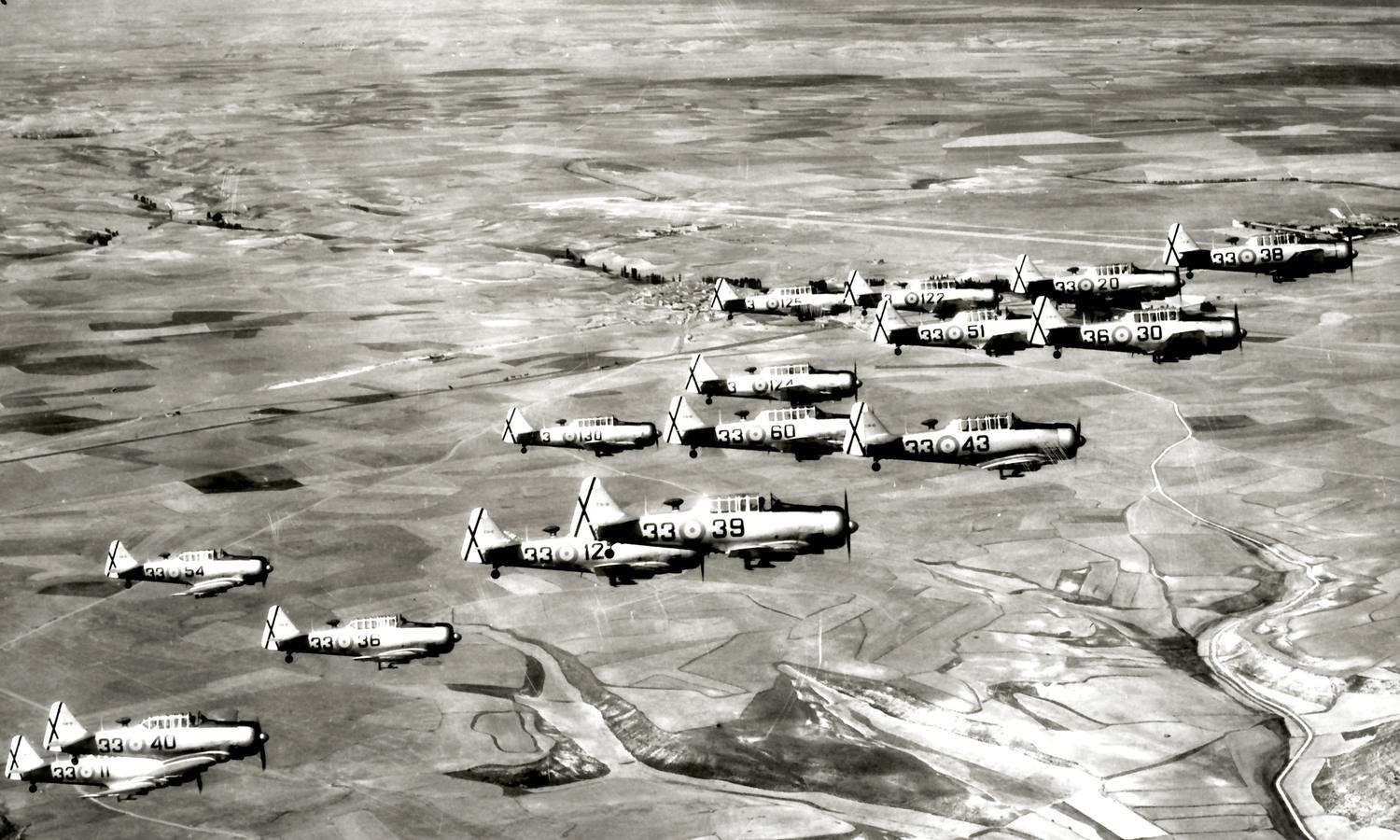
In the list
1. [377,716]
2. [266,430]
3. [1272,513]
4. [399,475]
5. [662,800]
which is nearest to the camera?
[662,800]

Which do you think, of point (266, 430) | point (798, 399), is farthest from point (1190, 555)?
point (266, 430)

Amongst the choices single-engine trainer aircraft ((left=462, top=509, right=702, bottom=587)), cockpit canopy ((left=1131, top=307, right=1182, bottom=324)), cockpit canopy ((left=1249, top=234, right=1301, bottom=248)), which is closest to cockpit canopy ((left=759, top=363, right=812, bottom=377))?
single-engine trainer aircraft ((left=462, top=509, right=702, bottom=587))

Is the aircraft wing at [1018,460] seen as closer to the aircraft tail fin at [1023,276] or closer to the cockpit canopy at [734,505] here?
the cockpit canopy at [734,505]

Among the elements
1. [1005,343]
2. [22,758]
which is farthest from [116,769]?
[1005,343]

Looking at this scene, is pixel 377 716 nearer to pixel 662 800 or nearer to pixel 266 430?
pixel 662 800

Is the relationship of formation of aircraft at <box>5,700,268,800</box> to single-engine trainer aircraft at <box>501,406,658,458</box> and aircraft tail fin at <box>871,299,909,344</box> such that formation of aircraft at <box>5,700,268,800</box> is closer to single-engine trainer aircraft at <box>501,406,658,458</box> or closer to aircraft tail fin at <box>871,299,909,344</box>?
single-engine trainer aircraft at <box>501,406,658,458</box>

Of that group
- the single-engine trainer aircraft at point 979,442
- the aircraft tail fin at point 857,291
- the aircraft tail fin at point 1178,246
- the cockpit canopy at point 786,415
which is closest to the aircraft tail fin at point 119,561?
the cockpit canopy at point 786,415
